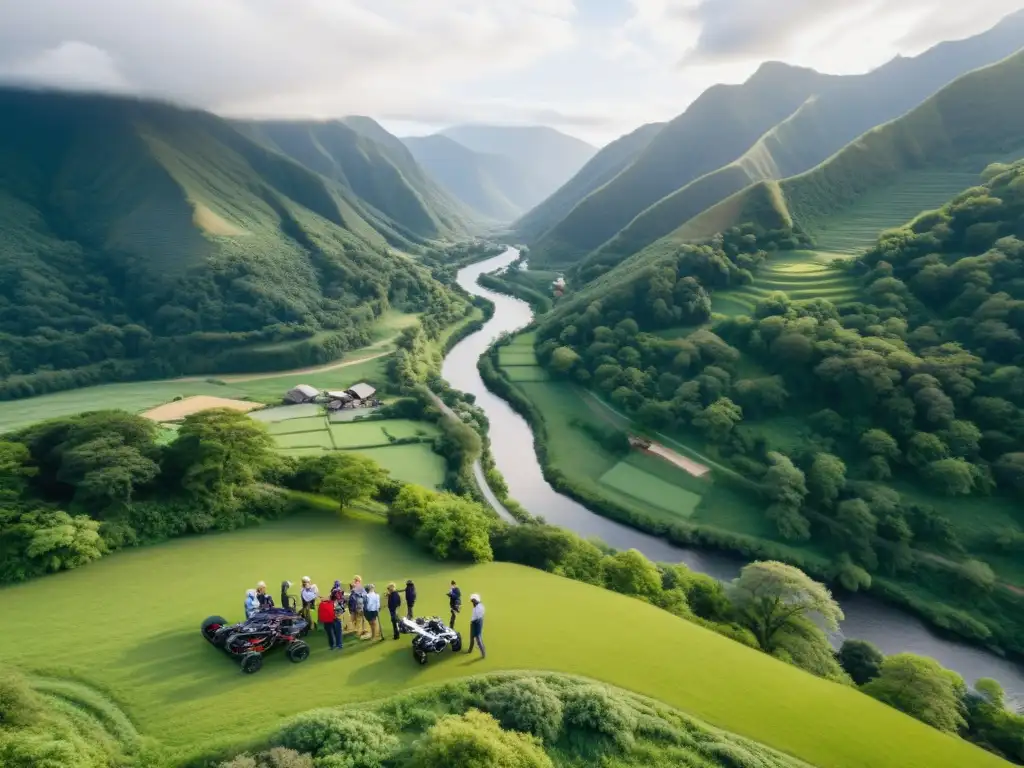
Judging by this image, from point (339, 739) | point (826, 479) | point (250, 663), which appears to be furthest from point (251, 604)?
point (826, 479)

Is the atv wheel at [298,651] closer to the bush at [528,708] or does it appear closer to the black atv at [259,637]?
the black atv at [259,637]

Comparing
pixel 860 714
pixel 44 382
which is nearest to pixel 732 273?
pixel 860 714

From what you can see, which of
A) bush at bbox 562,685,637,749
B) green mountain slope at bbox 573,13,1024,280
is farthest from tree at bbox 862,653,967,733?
green mountain slope at bbox 573,13,1024,280

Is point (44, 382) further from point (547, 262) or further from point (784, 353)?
point (547, 262)

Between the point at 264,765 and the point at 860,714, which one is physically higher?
the point at 264,765

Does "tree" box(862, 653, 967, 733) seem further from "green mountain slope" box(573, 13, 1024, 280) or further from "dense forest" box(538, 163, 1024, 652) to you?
"green mountain slope" box(573, 13, 1024, 280)

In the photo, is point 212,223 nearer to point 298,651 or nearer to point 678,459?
point 678,459
